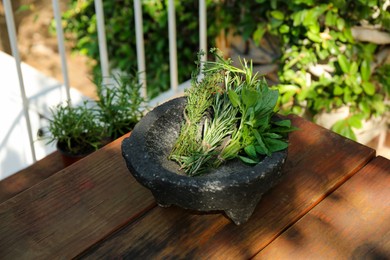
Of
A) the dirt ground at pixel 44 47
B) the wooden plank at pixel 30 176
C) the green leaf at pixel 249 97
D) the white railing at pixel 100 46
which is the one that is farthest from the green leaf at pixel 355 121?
the dirt ground at pixel 44 47

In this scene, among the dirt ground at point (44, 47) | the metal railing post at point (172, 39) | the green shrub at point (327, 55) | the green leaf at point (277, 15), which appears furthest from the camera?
the dirt ground at point (44, 47)

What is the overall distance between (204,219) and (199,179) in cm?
18

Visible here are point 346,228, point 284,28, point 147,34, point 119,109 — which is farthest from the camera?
point 147,34

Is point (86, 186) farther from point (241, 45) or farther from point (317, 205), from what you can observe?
point (241, 45)

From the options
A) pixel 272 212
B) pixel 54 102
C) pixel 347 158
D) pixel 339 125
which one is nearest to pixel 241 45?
pixel 339 125

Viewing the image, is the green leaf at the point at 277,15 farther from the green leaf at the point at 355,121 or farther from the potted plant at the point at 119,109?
the potted plant at the point at 119,109

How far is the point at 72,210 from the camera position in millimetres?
1425

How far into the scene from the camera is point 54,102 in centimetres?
245

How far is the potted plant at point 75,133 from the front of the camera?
2066mm

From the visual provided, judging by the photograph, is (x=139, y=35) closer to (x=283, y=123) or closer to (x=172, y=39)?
(x=172, y=39)

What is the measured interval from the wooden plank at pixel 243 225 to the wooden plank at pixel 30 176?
0.73 meters

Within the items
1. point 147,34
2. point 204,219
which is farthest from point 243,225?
point 147,34

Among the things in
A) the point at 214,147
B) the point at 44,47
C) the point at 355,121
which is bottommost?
the point at 44,47

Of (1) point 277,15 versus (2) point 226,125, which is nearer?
(2) point 226,125
